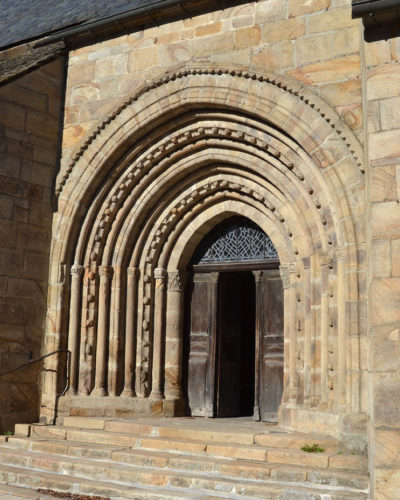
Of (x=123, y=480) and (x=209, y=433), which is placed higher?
(x=209, y=433)

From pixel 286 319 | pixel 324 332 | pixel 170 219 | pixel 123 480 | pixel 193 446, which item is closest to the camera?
pixel 123 480

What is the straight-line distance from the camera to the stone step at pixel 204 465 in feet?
18.5

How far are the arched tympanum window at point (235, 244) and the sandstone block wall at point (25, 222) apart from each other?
2101 millimetres

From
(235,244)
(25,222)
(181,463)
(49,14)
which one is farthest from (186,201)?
(49,14)

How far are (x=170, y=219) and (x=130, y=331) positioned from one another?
1.54 m

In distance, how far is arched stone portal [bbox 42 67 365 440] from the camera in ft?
24.6

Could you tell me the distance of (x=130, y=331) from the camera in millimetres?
8727

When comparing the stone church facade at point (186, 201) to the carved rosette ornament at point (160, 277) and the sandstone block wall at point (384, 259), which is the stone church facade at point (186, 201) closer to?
the carved rosette ornament at point (160, 277)

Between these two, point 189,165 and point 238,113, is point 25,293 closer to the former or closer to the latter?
point 189,165

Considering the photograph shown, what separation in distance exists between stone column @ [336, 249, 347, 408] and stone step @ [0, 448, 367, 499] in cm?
116

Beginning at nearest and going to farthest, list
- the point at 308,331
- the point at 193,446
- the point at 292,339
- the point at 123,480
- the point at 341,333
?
1. the point at 123,480
2. the point at 193,446
3. the point at 341,333
4. the point at 308,331
5. the point at 292,339

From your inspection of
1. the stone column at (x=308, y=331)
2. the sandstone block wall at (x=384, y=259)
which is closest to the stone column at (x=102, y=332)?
the stone column at (x=308, y=331)

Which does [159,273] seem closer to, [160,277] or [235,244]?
[160,277]

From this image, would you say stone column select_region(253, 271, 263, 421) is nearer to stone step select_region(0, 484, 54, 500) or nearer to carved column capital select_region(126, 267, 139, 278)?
carved column capital select_region(126, 267, 139, 278)
